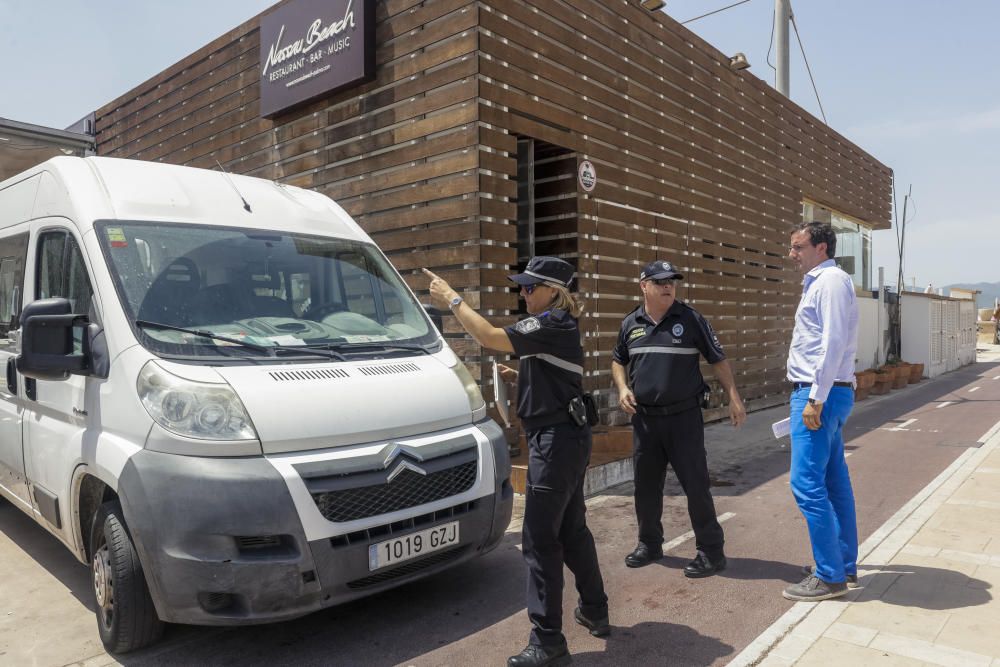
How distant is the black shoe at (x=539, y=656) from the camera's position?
10.2 ft

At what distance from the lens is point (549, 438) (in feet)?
10.6

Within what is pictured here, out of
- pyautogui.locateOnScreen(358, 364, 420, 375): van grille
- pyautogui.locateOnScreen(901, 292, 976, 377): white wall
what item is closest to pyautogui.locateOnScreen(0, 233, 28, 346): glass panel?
pyautogui.locateOnScreen(358, 364, 420, 375): van grille

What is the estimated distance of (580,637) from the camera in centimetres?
352

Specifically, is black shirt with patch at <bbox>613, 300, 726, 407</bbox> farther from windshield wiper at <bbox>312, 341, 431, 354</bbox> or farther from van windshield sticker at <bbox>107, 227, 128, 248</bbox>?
van windshield sticker at <bbox>107, 227, 128, 248</bbox>

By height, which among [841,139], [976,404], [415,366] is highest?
[841,139]

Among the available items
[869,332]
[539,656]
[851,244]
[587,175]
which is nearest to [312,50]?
[587,175]

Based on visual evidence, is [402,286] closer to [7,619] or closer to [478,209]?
[478,209]

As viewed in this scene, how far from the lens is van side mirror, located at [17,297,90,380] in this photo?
11.0 ft

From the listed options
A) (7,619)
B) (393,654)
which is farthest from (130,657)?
(393,654)

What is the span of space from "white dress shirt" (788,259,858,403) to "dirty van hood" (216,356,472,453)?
1941mm

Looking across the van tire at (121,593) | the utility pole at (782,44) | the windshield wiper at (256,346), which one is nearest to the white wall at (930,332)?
the utility pole at (782,44)

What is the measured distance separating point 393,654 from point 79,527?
1.77m

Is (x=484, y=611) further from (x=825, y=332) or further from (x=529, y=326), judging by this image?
(x=825, y=332)

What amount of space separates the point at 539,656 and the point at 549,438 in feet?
3.13
